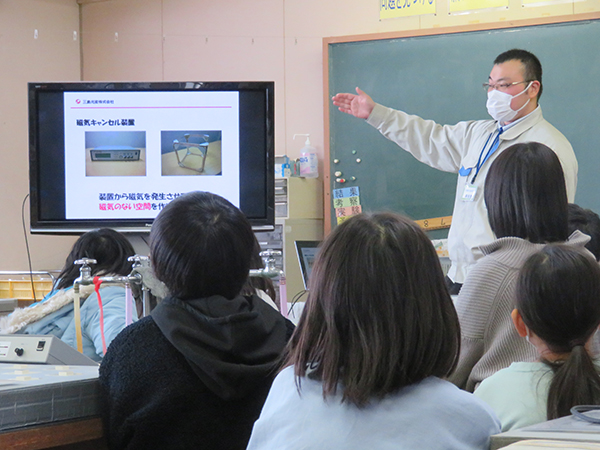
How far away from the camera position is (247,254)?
1.23m

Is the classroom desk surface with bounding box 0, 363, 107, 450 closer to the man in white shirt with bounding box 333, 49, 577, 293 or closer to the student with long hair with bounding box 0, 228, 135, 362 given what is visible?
the student with long hair with bounding box 0, 228, 135, 362

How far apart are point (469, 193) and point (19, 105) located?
9.73 feet

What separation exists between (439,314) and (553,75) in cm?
320

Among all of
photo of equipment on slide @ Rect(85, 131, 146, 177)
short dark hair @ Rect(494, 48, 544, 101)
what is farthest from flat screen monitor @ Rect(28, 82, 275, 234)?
short dark hair @ Rect(494, 48, 544, 101)

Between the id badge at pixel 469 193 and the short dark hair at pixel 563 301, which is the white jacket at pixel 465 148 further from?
the short dark hair at pixel 563 301

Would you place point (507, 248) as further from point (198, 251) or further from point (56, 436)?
point (56, 436)

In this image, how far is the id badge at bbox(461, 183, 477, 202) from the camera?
2676 mm

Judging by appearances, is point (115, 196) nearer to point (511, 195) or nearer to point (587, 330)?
point (511, 195)

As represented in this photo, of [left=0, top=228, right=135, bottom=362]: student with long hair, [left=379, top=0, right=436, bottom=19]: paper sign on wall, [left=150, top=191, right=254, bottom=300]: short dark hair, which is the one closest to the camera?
[left=150, top=191, right=254, bottom=300]: short dark hair

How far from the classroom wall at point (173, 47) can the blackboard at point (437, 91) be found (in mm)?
204

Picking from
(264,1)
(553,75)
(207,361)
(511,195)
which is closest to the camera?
(207,361)

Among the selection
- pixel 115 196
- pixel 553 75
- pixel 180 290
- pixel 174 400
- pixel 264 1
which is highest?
pixel 264 1

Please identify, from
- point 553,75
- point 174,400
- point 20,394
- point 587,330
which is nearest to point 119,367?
point 174,400

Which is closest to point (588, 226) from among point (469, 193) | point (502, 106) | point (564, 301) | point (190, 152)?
point (469, 193)
